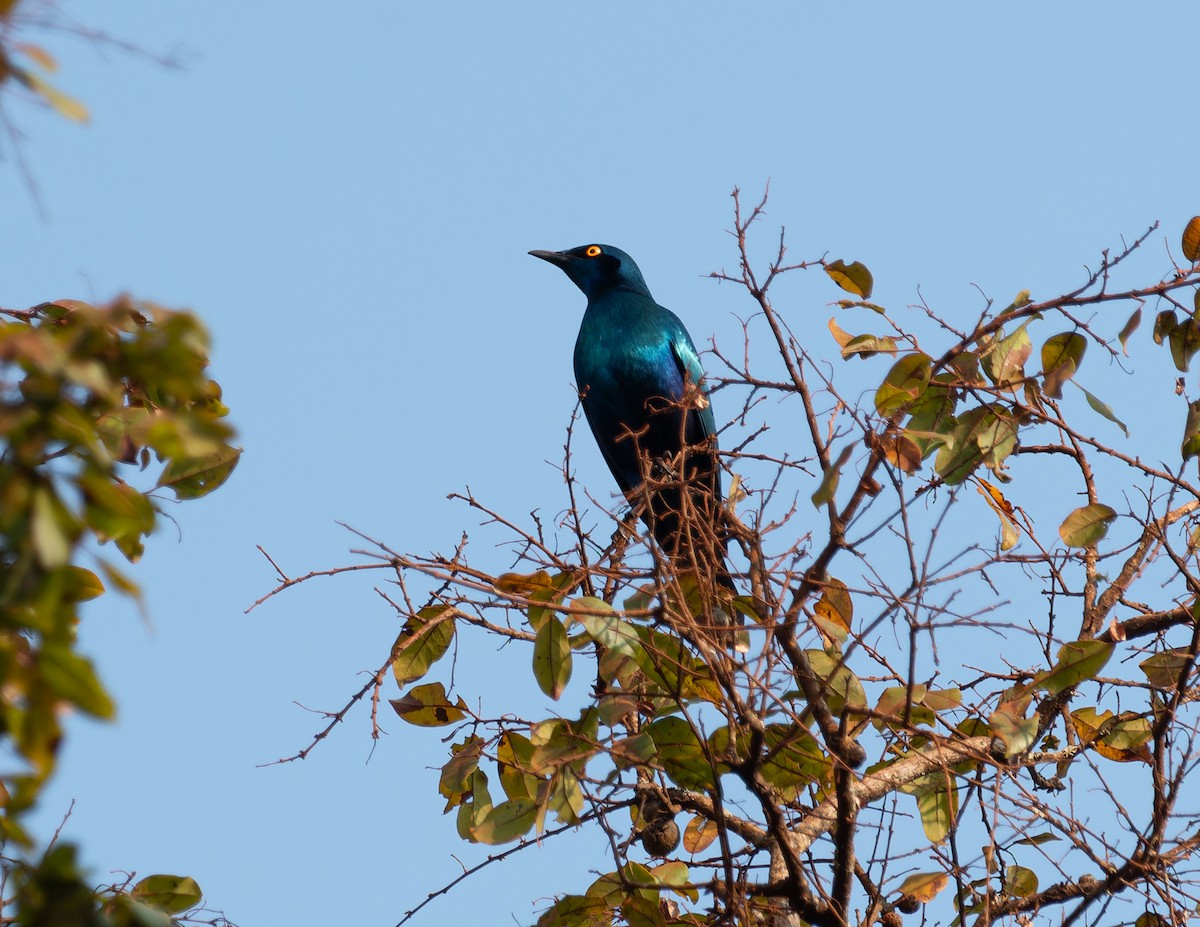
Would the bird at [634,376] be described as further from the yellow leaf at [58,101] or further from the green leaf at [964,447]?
the yellow leaf at [58,101]

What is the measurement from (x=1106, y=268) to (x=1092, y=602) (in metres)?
1.13

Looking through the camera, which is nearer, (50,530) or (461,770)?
(50,530)

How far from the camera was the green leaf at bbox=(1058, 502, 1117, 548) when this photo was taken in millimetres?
3480

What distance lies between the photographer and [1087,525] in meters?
3.50

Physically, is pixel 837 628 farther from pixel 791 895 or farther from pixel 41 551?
pixel 41 551

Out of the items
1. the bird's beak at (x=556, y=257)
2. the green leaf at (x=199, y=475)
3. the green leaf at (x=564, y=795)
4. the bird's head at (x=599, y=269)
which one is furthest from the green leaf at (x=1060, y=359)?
the bird's beak at (x=556, y=257)

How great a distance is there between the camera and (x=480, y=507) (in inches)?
133

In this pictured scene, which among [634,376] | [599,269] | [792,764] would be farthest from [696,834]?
[599,269]

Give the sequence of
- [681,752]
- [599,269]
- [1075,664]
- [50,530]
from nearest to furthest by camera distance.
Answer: [50,530] < [1075,664] < [681,752] < [599,269]

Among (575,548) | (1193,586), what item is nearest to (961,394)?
(1193,586)

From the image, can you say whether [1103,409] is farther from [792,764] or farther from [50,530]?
[50,530]

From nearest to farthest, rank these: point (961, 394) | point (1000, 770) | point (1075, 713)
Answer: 1. point (1000, 770)
2. point (961, 394)
3. point (1075, 713)

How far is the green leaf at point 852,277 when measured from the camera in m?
3.54

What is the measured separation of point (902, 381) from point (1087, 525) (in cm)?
66
